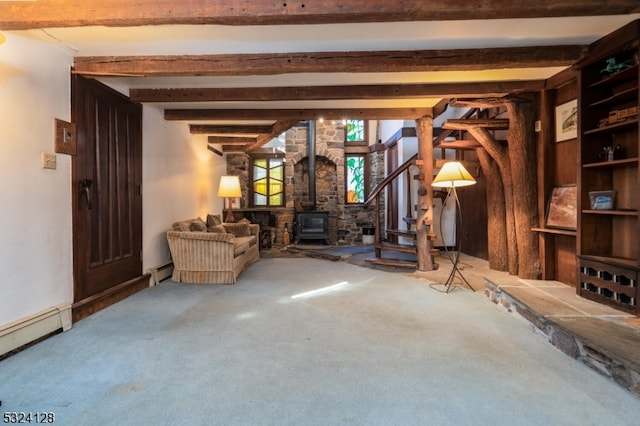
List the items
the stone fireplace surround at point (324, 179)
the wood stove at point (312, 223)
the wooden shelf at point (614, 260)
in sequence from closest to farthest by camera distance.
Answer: the wooden shelf at point (614, 260), the wood stove at point (312, 223), the stone fireplace surround at point (324, 179)

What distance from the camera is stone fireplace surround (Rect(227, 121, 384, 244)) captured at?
25.7 ft

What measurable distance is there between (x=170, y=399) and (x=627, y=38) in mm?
3986

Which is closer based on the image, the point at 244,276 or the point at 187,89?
the point at 187,89

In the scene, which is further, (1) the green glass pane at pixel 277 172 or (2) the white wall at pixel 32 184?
(1) the green glass pane at pixel 277 172

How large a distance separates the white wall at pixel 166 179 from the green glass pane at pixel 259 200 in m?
1.93

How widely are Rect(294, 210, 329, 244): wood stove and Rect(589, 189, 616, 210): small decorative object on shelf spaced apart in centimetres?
530

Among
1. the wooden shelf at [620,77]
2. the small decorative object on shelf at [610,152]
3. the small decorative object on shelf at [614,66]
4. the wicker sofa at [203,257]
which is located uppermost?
the small decorative object on shelf at [614,66]

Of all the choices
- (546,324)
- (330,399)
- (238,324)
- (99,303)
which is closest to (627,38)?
(546,324)

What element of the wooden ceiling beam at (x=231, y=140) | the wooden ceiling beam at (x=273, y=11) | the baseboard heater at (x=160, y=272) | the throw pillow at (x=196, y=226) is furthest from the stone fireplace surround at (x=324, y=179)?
the wooden ceiling beam at (x=273, y=11)

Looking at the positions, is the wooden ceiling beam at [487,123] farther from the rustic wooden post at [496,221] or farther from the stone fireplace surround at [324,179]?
the stone fireplace surround at [324,179]

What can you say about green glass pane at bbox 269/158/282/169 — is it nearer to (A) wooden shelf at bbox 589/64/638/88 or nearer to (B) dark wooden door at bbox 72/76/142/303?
(B) dark wooden door at bbox 72/76/142/303

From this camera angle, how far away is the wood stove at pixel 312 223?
24.8ft

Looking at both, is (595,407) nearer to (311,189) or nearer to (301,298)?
(301,298)

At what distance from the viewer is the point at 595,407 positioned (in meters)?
1.57
